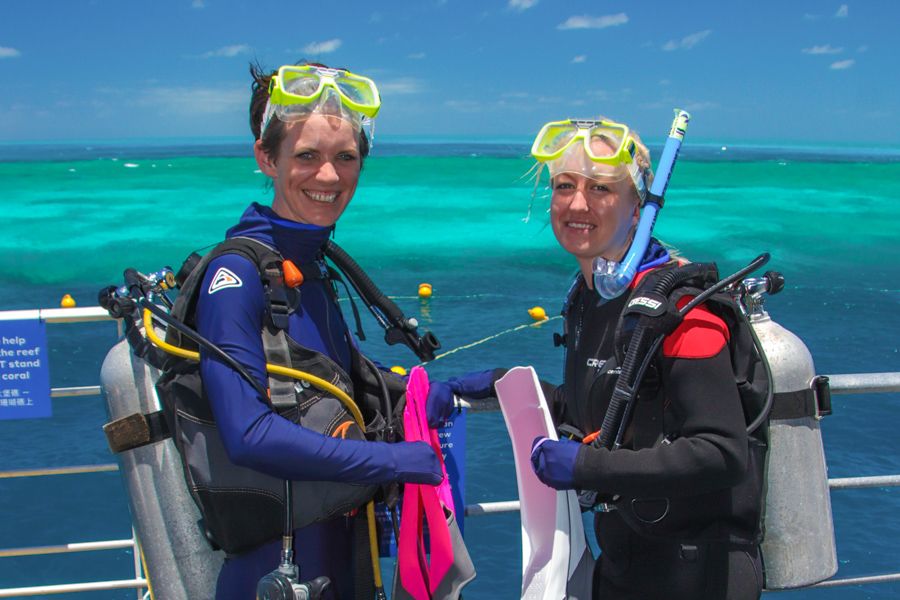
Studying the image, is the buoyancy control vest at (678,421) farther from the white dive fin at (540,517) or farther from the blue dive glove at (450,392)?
the blue dive glove at (450,392)

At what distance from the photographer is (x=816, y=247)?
2605cm

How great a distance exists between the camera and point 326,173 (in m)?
1.90

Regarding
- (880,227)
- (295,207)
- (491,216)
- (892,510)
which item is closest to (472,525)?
(892,510)

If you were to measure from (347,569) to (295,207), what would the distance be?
35.9 inches

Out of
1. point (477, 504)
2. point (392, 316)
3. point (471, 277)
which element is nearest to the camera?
point (392, 316)

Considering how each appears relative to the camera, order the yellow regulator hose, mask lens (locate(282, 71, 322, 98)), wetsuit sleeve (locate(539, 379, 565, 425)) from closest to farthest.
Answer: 1. the yellow regulator hose
2. mask lens (locate(282, 71, 322, 98))
3. wetsuit sleeve (locate(539, 379, 565, 425))

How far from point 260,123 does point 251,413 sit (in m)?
0.78

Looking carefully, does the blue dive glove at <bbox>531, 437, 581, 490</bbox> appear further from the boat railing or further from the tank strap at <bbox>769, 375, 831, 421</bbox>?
the tank strap at <bbox>769, 375, 831, 421</bbox>

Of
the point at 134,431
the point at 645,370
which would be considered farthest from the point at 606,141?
the point at 134,431

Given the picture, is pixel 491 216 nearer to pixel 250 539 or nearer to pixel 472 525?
pixel 472 525

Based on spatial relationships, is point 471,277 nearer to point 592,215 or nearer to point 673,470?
point 592,215

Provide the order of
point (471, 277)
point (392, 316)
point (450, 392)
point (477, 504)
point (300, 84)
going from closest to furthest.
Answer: point (300, 84) < point (450, 392) < point (392, 316) < point (477, 504) < point (471, 277)

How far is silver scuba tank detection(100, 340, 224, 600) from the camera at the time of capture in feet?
6.43

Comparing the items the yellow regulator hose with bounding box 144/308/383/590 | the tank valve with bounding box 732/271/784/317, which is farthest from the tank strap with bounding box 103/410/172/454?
the tank valve with bounding box 732/271/784/317
